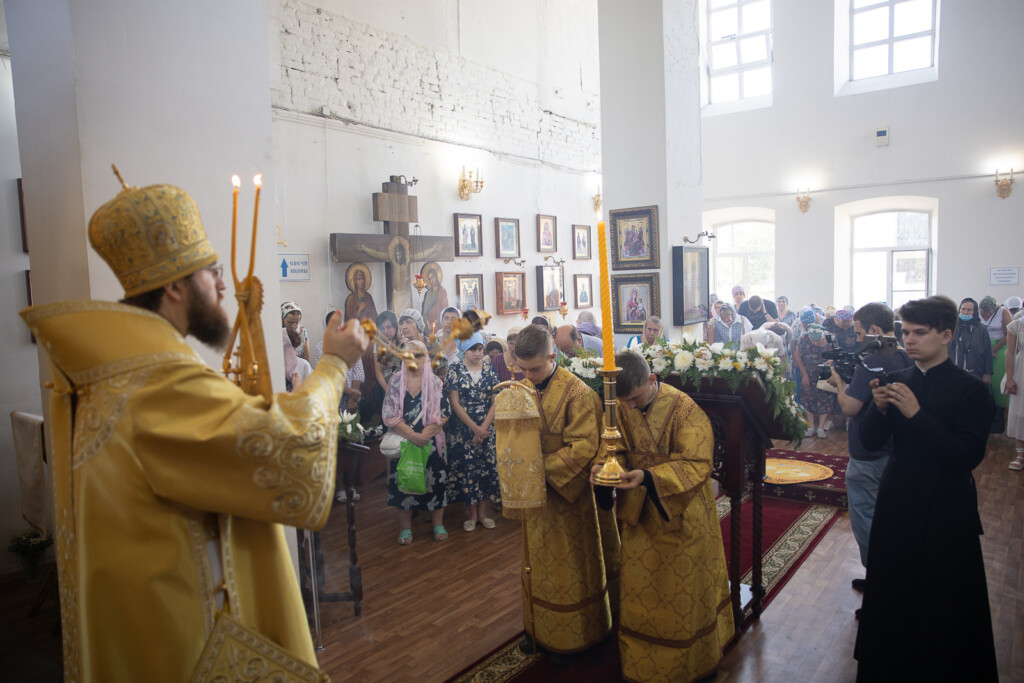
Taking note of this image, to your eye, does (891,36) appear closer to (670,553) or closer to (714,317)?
(714,317)

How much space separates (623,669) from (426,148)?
8341mm

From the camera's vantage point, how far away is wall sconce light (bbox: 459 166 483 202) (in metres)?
10.7

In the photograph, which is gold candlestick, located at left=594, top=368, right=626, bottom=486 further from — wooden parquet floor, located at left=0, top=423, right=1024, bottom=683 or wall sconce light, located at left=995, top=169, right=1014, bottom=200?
wall sconce light, located at left=995, top=169, right=1014, bottom=200

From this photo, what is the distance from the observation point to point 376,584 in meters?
5.07

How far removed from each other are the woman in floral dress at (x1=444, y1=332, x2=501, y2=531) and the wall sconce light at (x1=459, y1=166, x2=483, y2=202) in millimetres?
5068

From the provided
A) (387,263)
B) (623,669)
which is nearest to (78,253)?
(623,669)

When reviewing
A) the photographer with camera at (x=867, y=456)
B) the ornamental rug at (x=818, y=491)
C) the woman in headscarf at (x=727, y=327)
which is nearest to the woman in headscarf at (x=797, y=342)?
the woman in headscarf at (x=727, y=327)

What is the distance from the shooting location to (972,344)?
906 centimetres

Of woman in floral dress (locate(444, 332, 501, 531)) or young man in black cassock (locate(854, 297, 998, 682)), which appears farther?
woman in floral dress (locate(444, 332, 501, 531))

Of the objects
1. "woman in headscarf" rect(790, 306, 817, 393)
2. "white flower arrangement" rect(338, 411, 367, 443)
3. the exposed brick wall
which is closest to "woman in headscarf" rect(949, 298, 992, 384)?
"woman in headscarf" rect(790, 306, 817, 393)

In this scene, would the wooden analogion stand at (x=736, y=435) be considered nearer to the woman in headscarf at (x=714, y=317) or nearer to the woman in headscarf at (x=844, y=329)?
the woman in headscarf at (x=844, y=329)

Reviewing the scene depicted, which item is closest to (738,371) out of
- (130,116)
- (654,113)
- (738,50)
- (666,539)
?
(666,539)

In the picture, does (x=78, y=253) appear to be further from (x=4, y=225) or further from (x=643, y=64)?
(x=643, y=64)

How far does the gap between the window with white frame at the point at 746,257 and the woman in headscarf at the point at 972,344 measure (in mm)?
6503
